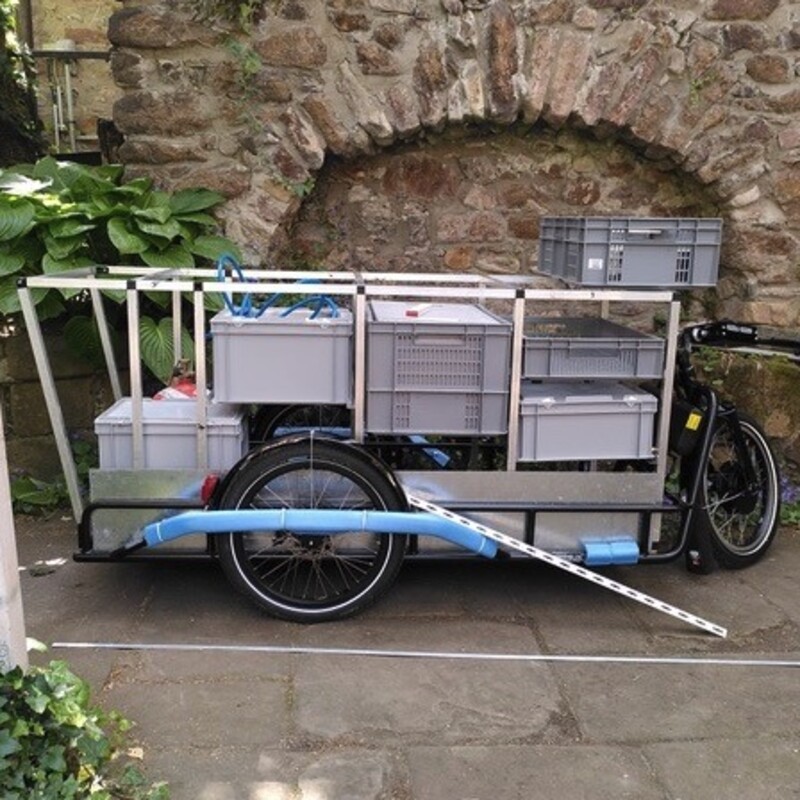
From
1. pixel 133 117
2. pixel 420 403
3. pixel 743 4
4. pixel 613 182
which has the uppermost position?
pixel 743 4

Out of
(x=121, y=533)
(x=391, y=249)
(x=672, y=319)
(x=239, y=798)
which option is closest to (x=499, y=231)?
(x=391, y=249)

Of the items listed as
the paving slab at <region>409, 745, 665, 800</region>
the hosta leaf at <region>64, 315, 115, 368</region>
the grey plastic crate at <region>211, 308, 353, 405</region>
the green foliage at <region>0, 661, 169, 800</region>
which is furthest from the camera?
the hosta leaf at <region>64, 315, 115, 368</region>

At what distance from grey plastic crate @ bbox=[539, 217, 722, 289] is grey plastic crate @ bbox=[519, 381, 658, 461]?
0.48 m

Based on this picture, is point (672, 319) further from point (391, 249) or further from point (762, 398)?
point (391, 249)

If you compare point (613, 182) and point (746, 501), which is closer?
point (746, 501)

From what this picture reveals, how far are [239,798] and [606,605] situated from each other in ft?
6.04

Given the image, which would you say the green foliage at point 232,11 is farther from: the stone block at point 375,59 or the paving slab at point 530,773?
the paving slab at point 530,773

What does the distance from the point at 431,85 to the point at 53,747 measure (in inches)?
148

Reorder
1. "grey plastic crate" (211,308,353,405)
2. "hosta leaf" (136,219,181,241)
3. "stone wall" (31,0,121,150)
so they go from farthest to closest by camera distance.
Answer: 1. "stone wall" (31,0,121,150)
2. "hosta leaf" (136,219,181,241)
3. "grey plastic crate" (211,308,353,405)

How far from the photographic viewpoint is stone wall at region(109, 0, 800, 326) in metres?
4.77

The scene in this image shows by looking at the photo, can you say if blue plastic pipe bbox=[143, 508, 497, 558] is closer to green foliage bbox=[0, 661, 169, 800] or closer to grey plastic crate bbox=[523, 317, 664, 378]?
grey plastic crate bbox=[523, 317, 664, 378]

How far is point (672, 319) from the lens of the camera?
352 cm

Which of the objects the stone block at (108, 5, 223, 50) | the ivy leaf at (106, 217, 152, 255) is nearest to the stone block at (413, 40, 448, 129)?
the stone block at (108, 5, 223, 50)

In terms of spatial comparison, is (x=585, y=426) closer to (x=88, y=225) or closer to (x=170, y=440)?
(x=170, y=440)
